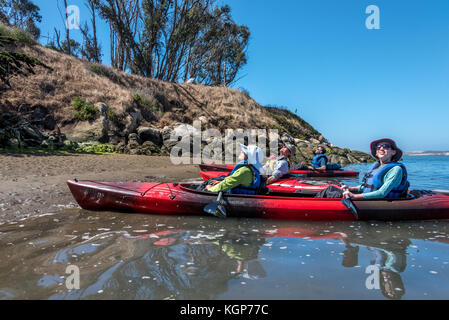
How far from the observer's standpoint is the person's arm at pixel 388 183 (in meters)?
4.57

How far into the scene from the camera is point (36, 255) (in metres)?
3.11

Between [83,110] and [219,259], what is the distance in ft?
47.6

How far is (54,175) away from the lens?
7977mm

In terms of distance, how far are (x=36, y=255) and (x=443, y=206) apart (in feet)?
21.5

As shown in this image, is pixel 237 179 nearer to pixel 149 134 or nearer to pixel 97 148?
pixel 97 148

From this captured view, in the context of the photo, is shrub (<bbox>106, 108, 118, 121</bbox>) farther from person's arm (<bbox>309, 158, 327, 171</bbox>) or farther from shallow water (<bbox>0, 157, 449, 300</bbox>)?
shallow water (<bbox>0, 157, 449, 300</bbox>)

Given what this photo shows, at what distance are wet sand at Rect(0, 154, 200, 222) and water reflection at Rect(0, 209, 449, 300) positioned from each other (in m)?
0.93

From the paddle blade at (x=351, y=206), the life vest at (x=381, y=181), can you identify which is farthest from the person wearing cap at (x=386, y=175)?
the paddle blade at (x=351, y=206)

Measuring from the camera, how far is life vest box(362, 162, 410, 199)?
15.4 feet

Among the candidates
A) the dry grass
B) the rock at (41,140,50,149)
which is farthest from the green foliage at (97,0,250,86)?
the rock at (41,140,50,149)

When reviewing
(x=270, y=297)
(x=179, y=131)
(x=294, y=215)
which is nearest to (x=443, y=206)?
(x=294, y=215)

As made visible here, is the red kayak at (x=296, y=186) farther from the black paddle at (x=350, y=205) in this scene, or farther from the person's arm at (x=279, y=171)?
the black paddle at (x=350, y=205)
